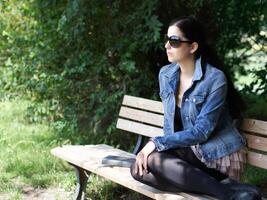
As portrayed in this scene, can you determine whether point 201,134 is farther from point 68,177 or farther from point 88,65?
point 88,65

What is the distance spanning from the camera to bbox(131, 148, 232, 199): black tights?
308 centimetres

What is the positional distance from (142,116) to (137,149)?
296mm

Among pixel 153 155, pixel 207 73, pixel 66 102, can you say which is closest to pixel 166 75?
pixel 207 73

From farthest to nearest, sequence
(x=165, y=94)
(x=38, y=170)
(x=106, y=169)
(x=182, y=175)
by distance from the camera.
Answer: (x=38, y=170) < (x=106, y=169) < (x=165, y=94) < (x=182, y=175)

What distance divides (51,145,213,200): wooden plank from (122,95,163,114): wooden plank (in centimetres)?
41

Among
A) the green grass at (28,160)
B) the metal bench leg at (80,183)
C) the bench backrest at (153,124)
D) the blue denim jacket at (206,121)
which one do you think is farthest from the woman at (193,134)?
the green grass at (28,160)

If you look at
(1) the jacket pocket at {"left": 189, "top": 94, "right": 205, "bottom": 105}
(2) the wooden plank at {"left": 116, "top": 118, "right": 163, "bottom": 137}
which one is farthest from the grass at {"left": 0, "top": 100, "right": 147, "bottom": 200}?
(1) the jacket pocket at {"left": 189, "top": 94, "right": 205, "bottom": 105}

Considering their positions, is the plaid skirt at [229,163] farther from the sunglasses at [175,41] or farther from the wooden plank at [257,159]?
the sunglasses at [175,41]

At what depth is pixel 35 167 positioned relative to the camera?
5.30 meters

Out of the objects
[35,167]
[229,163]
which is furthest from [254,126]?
[35,167]

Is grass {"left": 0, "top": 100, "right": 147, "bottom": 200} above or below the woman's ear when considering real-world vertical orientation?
below

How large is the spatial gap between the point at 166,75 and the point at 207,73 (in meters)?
0.38

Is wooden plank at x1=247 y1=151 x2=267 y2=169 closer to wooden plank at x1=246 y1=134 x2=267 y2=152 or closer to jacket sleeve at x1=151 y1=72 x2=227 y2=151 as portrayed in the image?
wooden plank at x1=246 y1=134 x2=267 y2=152

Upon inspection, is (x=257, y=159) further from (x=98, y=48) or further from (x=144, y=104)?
(x=98, y=48)
